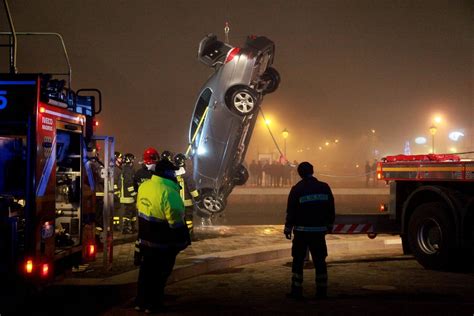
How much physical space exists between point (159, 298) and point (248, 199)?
751 inches

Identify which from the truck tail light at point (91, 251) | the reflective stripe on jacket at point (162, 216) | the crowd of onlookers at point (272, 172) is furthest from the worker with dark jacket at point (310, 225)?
the crowd of onlookers at point (272, 172)

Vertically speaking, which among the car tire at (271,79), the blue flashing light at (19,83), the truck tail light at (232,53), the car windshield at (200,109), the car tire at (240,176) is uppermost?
the truck tail light at (232,53)

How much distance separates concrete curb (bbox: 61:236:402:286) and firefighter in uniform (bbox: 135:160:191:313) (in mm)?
998

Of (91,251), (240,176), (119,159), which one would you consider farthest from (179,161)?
(91,251)

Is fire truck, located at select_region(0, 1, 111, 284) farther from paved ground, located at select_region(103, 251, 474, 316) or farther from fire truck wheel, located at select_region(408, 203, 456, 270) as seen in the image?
fire truck wheel, located at select_region(408, 203, 456, 270)

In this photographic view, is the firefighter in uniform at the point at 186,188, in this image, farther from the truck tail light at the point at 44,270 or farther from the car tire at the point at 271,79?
the truck tail light at the point at 44,270

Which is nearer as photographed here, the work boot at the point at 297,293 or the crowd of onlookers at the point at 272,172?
the work boot at the point at 297,293

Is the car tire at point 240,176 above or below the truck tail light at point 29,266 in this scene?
above

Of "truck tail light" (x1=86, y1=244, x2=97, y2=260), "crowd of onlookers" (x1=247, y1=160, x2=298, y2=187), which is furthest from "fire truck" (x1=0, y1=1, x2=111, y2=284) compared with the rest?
"crowd of onlookers" (x1=247, y1=160, x2=298, y2=187)

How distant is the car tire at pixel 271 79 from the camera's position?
12.1m

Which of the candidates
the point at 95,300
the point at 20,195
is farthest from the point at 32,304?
the point at 20,195

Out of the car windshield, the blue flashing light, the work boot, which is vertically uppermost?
the car windshield

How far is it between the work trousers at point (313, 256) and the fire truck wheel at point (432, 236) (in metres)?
2.66

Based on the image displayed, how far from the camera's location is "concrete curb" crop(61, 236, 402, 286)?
7324mm
